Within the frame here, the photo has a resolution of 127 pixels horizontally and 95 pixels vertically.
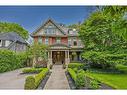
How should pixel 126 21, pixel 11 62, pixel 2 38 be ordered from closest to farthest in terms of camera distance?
1. pixel 126 21
2. pixel 11 62
3. pixel 2 38

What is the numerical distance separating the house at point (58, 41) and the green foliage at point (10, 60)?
1.93 metres

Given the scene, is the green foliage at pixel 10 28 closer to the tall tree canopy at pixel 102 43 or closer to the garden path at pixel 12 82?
the tall tree canopy at pixel 102 43

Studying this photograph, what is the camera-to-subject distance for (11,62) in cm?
1333

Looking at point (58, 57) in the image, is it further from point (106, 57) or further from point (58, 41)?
point (106, 57)

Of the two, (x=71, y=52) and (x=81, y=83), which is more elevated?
(x=71, y=52)

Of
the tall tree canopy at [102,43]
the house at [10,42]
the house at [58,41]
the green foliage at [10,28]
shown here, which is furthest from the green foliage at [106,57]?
the green foliage at [10,28]

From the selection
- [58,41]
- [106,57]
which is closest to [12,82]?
[106,57]

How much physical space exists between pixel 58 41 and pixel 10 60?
4842 millimetres

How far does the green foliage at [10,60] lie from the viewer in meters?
12.2
